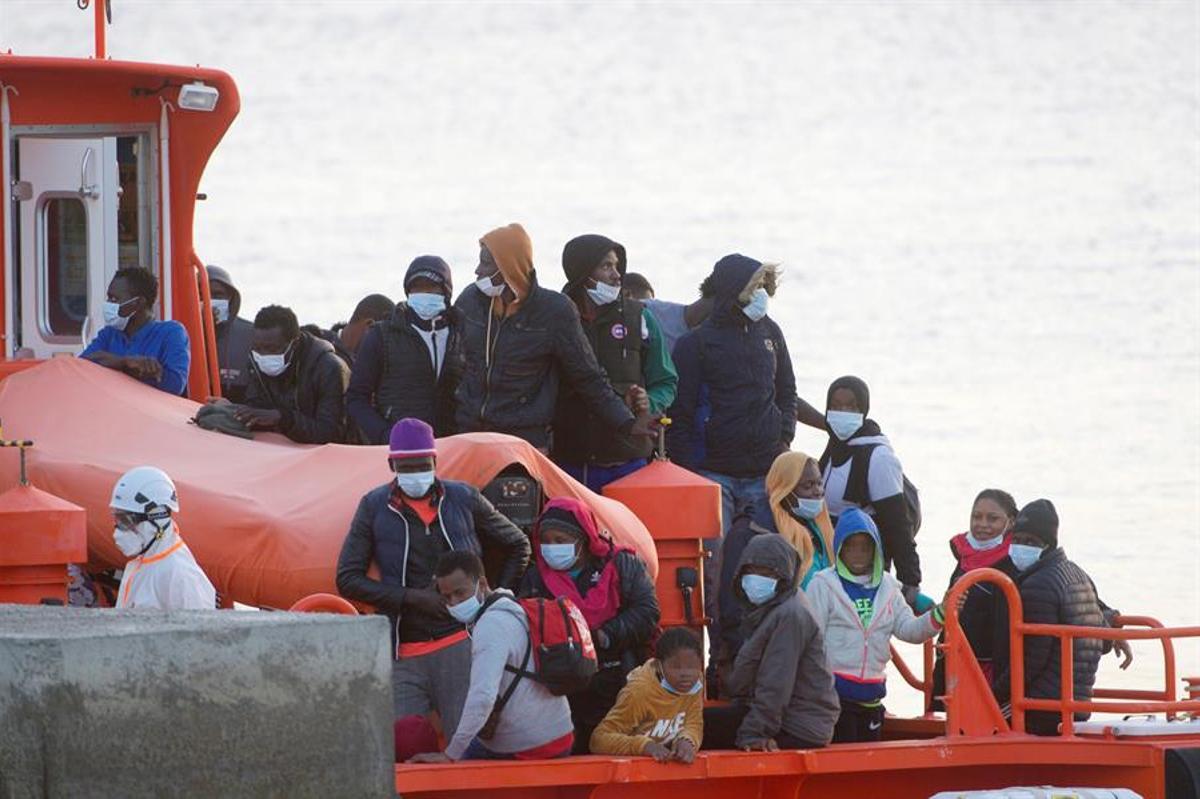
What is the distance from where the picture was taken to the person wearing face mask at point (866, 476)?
12.4 metres

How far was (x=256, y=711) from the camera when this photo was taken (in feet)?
21.8

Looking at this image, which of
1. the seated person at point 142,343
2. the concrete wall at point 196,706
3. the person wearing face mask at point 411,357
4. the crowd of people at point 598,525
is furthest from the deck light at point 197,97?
the concrete wall at point 196,706

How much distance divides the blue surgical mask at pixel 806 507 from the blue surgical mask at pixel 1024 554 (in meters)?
0.94

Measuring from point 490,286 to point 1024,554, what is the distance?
2.82 metres

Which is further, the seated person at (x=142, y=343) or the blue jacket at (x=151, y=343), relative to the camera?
the blue jacket at (x=151, y=343)

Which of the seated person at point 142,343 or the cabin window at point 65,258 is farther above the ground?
the cabin window at point 65,258

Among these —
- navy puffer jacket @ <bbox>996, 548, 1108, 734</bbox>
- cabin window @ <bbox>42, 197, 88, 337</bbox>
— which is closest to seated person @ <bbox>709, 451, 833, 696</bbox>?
navy puffer jacket @ <bbox>996, 548, 1108, 734</bbox>

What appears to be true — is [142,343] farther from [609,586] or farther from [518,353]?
[609,586]

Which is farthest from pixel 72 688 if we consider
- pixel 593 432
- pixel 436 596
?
pixel 593 432

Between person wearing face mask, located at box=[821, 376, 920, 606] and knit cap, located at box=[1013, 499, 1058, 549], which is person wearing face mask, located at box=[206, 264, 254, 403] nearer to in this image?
person wearing face mask, located at box=[821, 376, 920, 606]

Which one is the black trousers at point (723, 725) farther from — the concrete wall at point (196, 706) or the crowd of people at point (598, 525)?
the concrete wall at point (196, 706)

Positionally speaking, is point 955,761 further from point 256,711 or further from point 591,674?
point 256,711

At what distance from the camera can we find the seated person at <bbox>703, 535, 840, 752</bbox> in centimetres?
1061

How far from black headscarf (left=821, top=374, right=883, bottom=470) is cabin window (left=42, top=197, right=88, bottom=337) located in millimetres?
3904
